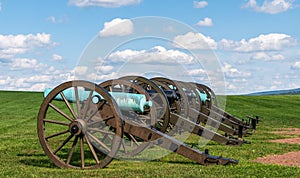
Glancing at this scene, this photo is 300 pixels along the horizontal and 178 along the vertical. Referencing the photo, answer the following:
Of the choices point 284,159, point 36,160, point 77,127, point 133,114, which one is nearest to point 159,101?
point 133,114

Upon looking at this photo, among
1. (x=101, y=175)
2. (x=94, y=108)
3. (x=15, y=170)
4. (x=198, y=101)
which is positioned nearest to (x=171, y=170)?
(x=101, y=175)

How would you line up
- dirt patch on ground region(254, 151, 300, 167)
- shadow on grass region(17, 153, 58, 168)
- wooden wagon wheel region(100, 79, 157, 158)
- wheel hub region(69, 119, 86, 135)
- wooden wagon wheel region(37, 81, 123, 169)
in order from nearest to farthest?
wooden wagon wheel region(37, 81, 123, 169) < wheel hub region(69, 119, 86, 135) < shadow on grass region(17, 153, 58, 168) < dirt patch on ground region(254, 151, 300, 167) < wooden wagon wheel region(100, 79, 157, 158)

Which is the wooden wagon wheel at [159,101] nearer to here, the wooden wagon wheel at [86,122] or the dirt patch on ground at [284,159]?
the dirt patch on ground at [284,159]

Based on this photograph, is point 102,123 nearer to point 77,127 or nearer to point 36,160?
point 77,127

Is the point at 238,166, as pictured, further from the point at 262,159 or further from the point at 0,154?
the point at 0,154

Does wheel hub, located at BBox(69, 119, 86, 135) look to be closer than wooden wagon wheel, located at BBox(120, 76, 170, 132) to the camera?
Yes

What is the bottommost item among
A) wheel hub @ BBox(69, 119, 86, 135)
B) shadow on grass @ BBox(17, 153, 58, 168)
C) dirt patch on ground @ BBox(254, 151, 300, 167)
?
dirt patch on ground @ BBox(254, 151, 300, 167)

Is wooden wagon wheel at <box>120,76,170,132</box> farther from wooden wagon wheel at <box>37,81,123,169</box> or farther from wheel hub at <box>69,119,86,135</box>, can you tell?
wheel hub at <box>69,119,86,135</box>

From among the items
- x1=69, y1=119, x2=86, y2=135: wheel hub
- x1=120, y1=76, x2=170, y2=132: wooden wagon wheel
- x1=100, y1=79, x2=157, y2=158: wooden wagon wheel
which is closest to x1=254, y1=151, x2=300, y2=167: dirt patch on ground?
x1=100, y1=79, x2=157, y2=158: wooden wagon wheel

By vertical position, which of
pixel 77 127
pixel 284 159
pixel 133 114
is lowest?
pixel 284 159

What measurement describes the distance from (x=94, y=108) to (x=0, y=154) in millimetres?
3485

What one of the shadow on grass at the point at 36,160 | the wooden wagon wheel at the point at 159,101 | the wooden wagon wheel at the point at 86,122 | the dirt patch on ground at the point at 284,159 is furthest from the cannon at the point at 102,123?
the dirt patch on ground at the point at 284,159

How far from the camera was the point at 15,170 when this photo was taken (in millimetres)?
9516

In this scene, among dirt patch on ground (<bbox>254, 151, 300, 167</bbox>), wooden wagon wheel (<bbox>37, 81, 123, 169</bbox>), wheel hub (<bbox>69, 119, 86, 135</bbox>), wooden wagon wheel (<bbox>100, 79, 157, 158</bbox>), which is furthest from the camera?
wooden wagon wheel (<bbox>100, 79, 157, 158</bbox>)
